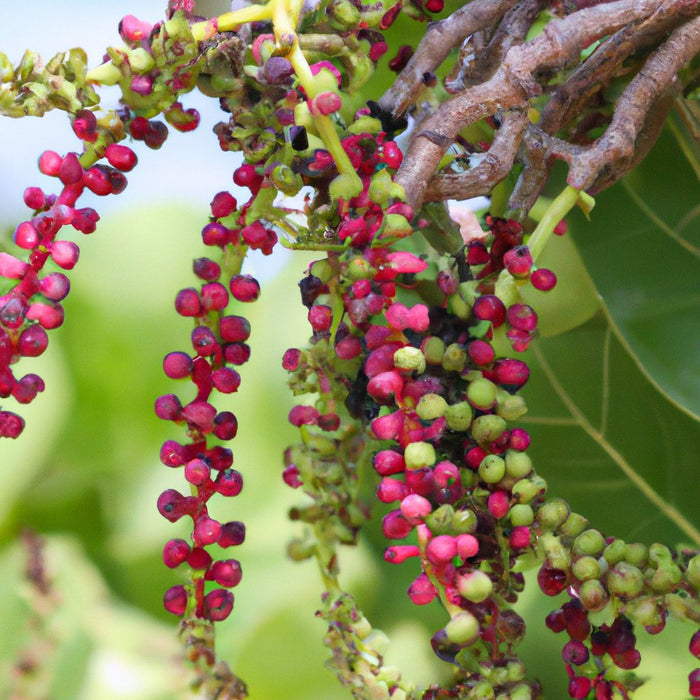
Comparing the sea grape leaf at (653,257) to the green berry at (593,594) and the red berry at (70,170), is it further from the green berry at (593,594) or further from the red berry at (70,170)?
the red berry at (70,170)

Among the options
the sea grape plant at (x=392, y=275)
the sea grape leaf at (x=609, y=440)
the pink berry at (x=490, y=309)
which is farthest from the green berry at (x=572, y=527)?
the sea grape leaf at (x=609, y=440)

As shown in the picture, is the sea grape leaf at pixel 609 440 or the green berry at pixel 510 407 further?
the sea grape leaf at pixel 609 440

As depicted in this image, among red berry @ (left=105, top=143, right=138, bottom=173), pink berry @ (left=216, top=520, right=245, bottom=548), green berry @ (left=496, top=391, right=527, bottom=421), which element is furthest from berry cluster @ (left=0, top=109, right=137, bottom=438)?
green berry @ (left=496, top=391, right=527, bottom=421)

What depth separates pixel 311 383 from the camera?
453 mm

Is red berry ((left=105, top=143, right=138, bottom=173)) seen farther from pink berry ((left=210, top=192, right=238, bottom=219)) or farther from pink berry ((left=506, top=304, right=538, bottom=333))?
pink berry ((left=506, top=304, right=538, bottom=333))

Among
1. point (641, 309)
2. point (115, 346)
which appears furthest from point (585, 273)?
point (115, 346)

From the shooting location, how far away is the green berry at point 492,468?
1.23ft

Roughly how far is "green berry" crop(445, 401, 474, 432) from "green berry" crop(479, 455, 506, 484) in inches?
0.7

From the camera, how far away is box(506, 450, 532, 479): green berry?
38 centimetres

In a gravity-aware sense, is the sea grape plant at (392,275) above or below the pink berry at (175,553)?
above

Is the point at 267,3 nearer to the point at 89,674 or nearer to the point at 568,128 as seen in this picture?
the point at 568,128

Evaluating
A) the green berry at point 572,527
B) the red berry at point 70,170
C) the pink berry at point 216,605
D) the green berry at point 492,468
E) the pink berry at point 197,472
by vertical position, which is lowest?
the pink berry at point 216,605

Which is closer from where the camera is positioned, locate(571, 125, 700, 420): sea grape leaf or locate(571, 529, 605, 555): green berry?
locate(571, 529, 605, 555): green berry

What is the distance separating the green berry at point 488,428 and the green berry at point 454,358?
0.09 feet
